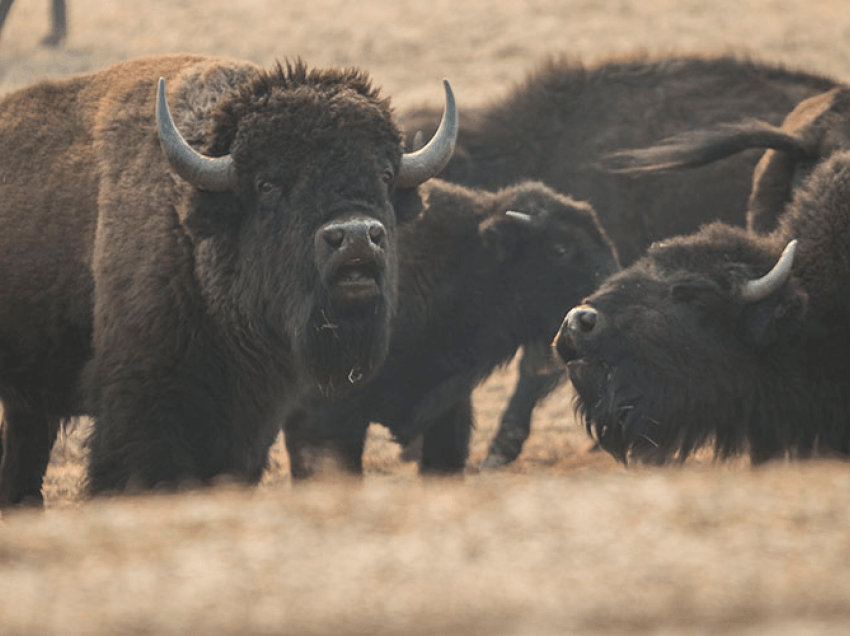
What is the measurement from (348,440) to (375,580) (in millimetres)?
4042

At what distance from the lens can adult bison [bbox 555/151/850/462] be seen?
625 centimetres

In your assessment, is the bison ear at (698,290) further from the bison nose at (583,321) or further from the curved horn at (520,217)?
the curved horn at (520,217)

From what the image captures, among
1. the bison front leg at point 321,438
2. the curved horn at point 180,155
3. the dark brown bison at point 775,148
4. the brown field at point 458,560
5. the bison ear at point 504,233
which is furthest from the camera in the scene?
the dark brown bison at point 775,148

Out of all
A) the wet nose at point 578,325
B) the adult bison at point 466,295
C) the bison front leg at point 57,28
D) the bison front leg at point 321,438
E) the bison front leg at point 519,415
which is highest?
the wet nose at point 578,325

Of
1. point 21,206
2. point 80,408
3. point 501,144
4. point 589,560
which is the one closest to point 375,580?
point 589,560

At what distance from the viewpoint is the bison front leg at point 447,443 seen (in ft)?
26.3

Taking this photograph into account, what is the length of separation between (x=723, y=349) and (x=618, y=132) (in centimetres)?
381

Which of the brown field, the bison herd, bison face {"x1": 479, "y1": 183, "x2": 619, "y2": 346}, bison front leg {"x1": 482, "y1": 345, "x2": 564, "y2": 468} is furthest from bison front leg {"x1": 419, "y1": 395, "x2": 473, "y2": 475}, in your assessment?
the brown field

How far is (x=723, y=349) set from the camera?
250 inches

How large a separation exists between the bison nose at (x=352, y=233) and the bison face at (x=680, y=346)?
1099mm

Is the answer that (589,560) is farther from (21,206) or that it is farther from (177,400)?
(21,206)

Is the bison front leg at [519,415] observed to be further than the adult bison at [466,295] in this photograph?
Yes

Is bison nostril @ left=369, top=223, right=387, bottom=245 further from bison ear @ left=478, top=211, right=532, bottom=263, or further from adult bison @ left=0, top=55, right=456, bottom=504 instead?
bison ear @ left=478, top=211, right=532, bottom=263

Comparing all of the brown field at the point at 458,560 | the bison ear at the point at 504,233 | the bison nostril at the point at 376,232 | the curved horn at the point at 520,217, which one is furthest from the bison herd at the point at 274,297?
the brown field at the point at 458,560
